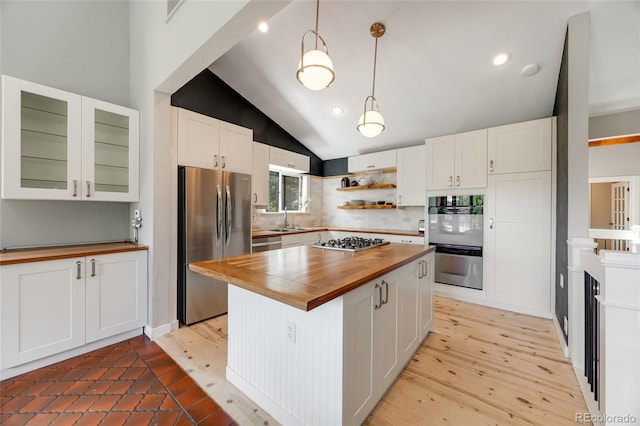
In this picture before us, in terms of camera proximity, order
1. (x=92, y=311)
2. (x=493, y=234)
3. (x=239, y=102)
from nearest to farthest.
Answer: (x=92, y=311) < (x=493, y=234) < (x=239, y=102)

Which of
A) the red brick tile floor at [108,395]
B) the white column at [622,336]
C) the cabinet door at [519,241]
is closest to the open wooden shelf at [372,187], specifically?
the cabinet door at [519,241]

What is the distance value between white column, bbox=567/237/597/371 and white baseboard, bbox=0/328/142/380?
3.79 m

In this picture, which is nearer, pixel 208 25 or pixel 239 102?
pixel 208 25

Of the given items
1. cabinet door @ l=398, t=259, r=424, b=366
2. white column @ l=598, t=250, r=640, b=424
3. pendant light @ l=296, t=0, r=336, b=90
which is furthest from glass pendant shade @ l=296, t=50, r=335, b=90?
white column @ l=598, t=250, r=640, b=424

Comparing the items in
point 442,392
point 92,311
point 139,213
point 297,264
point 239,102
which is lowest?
point 442,392

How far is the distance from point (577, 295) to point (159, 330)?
140 inches

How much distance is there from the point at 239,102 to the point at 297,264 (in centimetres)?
299

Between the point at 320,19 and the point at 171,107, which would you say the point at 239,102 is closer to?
the point at 171,107

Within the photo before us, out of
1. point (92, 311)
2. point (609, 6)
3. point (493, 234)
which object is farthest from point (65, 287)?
point (609, 6)

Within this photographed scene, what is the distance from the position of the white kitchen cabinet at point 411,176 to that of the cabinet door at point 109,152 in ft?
11.7

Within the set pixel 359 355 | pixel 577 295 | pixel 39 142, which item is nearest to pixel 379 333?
pixel 359 355

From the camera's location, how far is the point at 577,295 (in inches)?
75.5

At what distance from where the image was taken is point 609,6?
204 centimetres

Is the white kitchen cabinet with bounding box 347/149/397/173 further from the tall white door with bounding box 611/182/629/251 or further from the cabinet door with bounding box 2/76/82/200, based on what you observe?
the tall white door with bounding box 611/182/629/251
